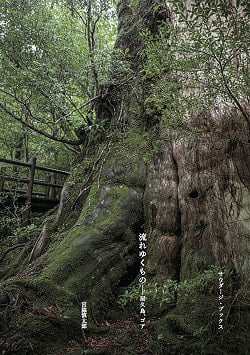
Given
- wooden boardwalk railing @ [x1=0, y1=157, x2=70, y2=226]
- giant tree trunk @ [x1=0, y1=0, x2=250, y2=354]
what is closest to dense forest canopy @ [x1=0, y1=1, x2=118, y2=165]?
giant tree trunk @ [x1=0, y1=0, x2=250, y2=354]

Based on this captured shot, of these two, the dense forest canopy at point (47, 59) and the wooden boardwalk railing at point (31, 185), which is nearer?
the dense forest canopy at point (47, 59)

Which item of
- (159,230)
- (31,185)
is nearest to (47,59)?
(31,185)

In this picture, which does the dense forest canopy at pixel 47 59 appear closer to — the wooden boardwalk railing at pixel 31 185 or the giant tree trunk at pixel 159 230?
the giant tree trunk at pixel 159 230

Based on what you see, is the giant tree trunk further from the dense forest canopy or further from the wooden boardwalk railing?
the wooden boardwalk railing

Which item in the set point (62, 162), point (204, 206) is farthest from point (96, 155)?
point (62, 162)

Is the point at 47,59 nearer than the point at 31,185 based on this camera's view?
Yes

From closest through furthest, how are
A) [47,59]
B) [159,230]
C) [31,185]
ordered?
[159,230]
[47,59]
[31,185]

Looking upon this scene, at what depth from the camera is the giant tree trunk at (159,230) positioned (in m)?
3.10

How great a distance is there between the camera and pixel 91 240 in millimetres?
4000

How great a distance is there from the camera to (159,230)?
4.02 metres

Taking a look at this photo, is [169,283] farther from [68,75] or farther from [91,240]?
[68,75]

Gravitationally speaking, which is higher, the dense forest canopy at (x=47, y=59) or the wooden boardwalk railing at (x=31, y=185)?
the dense forest canopy at (x=47, y=59)

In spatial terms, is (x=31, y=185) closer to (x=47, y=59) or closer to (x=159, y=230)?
(x=47, y=59)

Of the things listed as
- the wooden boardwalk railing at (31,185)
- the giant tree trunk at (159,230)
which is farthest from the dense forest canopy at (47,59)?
the wooden boardwalk railing at (31,185)
